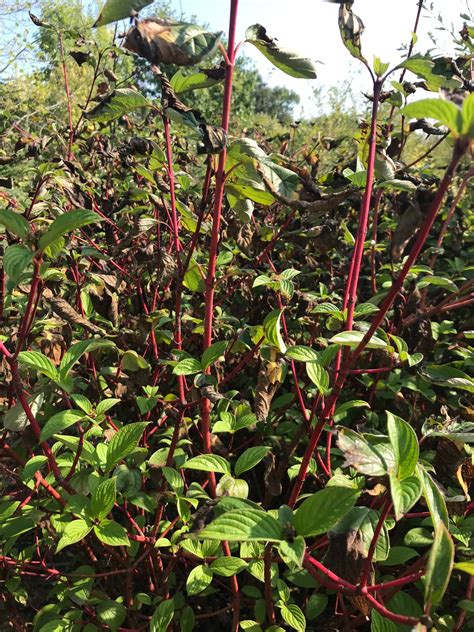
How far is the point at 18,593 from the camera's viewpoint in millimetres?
1394

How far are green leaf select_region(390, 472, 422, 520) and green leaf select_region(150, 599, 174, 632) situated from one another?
30.6 inches

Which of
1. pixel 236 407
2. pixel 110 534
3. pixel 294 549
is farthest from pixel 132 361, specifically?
pixel 294 549

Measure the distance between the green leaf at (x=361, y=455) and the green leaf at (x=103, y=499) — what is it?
1.65 ft

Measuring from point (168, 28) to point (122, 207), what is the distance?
A: 1.47 meters

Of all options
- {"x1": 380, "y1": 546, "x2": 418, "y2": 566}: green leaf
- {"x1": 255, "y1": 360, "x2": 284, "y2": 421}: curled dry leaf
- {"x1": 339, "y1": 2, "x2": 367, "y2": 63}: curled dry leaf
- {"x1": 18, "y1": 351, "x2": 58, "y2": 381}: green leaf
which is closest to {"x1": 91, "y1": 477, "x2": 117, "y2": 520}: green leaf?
{"x1": 18, "y1": 351, "x2": 58, "y2": 381}: green leaf

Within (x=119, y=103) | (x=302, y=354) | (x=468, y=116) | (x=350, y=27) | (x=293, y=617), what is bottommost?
(x=293, y=617)

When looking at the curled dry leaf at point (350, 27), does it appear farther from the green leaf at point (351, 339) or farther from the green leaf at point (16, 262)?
the green leaf at point (16, 262)

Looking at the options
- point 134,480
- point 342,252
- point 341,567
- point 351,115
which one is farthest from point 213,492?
point 351,115

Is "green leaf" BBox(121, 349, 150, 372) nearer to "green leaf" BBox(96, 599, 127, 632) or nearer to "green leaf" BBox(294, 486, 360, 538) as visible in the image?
"green leaf" BBox(96, 599, 127, 632)

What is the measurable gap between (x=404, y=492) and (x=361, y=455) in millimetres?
79

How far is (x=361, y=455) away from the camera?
71cm

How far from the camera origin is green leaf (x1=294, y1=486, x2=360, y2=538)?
717mm

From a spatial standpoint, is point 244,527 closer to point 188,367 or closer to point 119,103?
point 188,367

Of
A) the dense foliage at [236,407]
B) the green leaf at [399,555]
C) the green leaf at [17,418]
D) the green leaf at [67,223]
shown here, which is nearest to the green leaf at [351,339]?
the dense foliage at [236,407]
